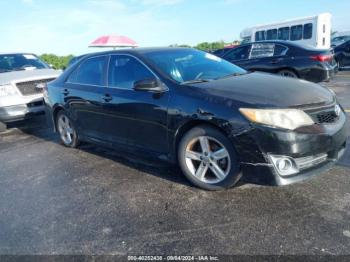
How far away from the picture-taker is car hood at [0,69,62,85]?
280 inches

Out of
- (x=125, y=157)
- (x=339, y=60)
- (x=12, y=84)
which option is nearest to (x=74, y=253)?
(x=125, y=157)

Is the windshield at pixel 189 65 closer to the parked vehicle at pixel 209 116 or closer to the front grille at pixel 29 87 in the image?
the parked vehicle at pixel 209 116

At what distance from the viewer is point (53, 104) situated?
588cm

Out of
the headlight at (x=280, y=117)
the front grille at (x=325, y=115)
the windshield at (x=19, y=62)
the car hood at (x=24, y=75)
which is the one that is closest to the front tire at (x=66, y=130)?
the car hood at (x=24, y=75)

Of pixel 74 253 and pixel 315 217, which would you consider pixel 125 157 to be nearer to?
pixel 74 253

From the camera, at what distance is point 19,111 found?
6941 millimetres

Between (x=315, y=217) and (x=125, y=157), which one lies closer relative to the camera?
(x=315, y=217)

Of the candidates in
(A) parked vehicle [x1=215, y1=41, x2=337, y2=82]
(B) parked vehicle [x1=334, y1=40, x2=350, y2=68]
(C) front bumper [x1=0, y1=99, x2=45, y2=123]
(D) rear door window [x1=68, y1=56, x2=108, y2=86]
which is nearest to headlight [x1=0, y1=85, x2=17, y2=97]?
(C) front bumper [x1=0, y1=99, x2=45, y2=123]

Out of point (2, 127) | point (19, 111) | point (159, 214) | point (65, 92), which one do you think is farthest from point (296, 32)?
point (159, 214)

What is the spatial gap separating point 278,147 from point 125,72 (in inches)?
88.0

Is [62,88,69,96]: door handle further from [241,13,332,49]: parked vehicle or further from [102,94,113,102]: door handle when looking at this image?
[241,13,332,49]: parked vehicle

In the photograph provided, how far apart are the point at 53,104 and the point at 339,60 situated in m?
14.0

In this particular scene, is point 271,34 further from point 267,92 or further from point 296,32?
point 267,92

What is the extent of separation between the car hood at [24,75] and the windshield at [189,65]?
154 inches
